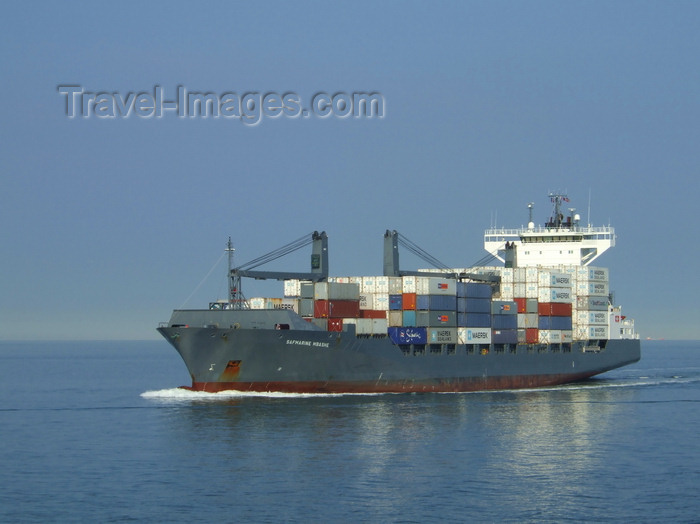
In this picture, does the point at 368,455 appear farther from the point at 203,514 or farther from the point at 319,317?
the point at 319,317

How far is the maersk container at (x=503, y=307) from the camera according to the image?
70088 mm

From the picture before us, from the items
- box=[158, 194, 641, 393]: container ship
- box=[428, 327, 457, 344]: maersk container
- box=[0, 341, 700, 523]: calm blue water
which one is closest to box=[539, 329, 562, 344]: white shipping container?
box=[158, 194, 641, 393]: container ship

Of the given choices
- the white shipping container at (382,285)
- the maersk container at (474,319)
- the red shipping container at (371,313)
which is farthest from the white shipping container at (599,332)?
the red shipping container at (371,313)

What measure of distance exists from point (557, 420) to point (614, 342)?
31.5 metres

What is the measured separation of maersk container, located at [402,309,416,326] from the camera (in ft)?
208

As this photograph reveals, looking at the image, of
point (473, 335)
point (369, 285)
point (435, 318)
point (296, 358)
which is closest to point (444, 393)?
point (473, 335)

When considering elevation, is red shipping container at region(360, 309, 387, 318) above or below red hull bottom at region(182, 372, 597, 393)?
above

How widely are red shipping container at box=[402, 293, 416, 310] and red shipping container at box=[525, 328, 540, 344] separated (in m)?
12.9

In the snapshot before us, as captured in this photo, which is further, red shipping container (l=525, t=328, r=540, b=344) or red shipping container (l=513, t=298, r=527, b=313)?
red shipping container (l=513, t=298, r=527, b=313)

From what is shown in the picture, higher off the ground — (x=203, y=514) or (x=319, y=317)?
(x=319, y=317)

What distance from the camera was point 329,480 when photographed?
35656 mm

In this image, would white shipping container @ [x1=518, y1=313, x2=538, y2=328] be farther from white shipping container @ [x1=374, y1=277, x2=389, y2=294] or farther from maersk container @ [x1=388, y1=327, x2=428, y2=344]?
Result: white shipping container @ [x1=374, y1=277, x2=389, y2=294]

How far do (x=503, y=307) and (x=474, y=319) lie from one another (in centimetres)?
341

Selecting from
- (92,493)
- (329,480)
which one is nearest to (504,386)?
(329,480)
